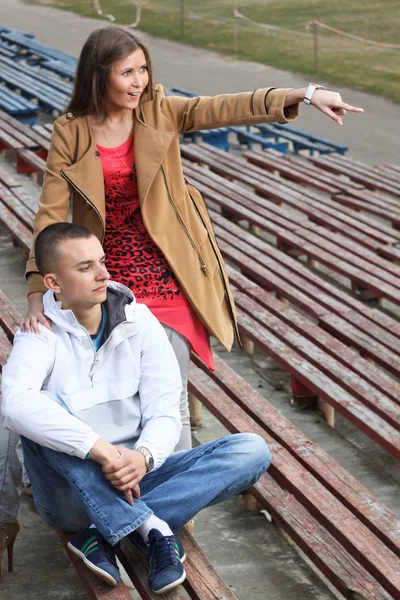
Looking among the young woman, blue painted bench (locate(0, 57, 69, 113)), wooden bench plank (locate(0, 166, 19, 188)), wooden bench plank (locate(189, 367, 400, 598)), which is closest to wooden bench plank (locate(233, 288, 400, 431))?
wooden bench plank (locate(189, 367, 400, 598))

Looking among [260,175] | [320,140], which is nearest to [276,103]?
[260,175]

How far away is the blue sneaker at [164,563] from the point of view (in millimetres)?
2979

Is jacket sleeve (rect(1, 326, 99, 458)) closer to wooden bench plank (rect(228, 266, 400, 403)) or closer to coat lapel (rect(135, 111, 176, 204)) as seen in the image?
coat lapel (rect(135, 111, 176, 204))

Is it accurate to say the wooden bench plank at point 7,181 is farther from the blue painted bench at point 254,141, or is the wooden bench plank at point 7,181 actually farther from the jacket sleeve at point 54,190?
the jacket sleeve at point 54,190

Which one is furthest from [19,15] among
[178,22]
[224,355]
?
[224,355]

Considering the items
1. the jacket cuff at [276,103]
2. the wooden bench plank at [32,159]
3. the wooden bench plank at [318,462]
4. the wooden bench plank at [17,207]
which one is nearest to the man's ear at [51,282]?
the jacket cuff at [276,103]

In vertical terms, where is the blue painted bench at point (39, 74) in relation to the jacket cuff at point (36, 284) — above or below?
below

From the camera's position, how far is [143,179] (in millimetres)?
3424

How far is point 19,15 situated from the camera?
25.3 metres

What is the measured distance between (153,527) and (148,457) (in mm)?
202

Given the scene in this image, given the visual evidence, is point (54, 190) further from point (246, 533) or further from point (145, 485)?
point (246, 533)

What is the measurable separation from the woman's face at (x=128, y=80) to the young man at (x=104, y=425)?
445mm

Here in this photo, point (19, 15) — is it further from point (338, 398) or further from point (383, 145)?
point (338, 398)

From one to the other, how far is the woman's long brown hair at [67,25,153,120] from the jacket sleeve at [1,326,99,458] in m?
0.76
